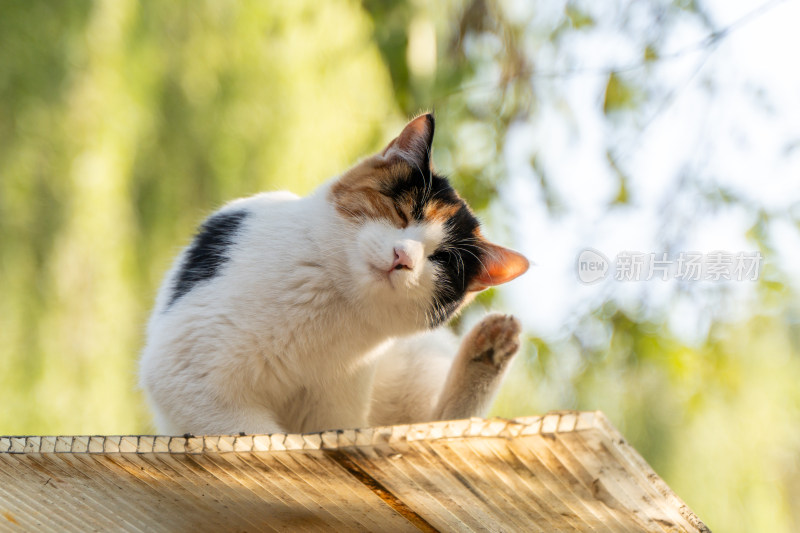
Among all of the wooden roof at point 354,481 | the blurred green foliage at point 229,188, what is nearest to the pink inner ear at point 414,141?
the blurred green foliage at point 229,188

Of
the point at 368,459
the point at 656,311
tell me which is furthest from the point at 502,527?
the point at 656,311

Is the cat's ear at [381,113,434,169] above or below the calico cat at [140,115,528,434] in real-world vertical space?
above

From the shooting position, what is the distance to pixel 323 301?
3.91 ft

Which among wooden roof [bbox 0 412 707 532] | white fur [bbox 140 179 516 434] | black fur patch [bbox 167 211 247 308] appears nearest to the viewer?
wooden roof [bbox 0 412 707 532]

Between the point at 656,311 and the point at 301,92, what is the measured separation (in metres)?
1.28

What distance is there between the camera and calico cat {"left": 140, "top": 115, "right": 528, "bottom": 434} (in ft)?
3.62

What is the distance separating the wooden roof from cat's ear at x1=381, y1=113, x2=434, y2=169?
747 mm

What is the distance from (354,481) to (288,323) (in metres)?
0.51

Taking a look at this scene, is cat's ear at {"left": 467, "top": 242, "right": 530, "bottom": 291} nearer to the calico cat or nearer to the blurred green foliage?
the calico cat

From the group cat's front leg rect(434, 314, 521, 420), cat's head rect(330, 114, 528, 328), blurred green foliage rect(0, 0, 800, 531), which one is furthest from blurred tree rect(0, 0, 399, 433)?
cat's front leg rect(434, 314, 521, 420)

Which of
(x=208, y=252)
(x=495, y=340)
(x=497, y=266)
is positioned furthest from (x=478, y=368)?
(x=208, y=252)

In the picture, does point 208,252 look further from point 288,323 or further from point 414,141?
point 414,141

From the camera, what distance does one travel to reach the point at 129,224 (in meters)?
1.46

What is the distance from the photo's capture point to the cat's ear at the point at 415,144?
4.26 feet
